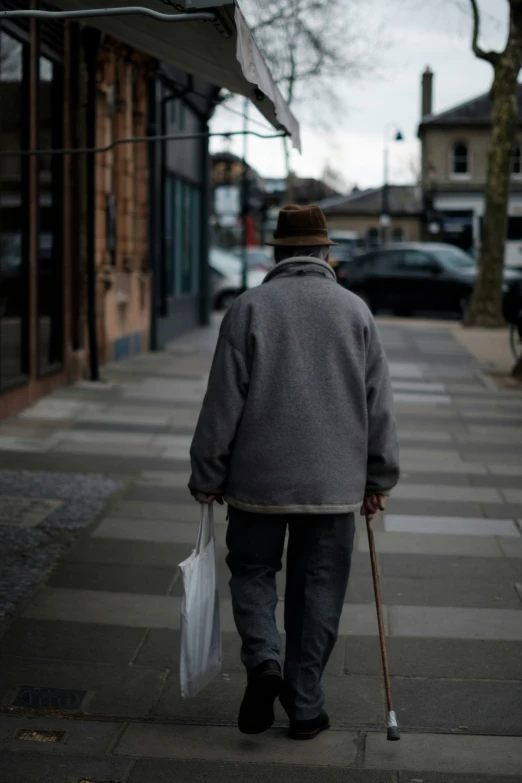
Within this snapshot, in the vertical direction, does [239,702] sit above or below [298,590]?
below

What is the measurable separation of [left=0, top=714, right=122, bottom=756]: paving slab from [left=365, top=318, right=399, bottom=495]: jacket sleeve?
3.93 feet

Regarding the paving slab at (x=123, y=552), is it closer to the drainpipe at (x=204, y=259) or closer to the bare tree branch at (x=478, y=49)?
the drainpipe at (x=204, y=259)

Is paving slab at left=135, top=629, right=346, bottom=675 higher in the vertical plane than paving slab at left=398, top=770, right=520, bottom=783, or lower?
higher

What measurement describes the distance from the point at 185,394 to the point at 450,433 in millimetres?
3142

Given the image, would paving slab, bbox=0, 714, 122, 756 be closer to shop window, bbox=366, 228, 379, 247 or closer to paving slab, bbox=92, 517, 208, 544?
paving slab, bbox=92, 517, 208, 544

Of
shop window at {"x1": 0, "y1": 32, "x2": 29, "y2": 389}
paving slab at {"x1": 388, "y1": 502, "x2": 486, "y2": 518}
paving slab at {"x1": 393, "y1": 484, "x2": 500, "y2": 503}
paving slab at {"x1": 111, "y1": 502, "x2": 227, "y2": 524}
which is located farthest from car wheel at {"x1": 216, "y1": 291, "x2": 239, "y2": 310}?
paving slab at {"x1": 111, "y1": 502, "x2": 227, "y2": 524}

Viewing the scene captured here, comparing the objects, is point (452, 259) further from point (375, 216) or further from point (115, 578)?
point (375, 216)

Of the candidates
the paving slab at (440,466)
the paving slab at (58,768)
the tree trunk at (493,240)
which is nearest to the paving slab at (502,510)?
the paving slab at (440,466)

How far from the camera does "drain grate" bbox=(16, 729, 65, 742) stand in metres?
4.00

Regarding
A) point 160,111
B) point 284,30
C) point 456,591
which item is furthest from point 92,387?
point 284,30

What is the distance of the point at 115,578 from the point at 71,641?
95 cm

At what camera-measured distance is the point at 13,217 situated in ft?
35.3

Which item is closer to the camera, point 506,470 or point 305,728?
point 305,728

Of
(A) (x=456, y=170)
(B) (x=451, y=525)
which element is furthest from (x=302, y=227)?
(A) (x=456, y=170)
